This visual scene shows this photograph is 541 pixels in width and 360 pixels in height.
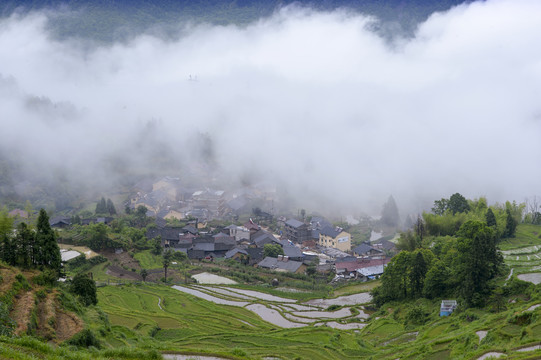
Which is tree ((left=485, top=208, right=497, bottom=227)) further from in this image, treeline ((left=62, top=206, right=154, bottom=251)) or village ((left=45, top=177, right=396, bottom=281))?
treeline ((left=62, top=206, right=154, bottom=251))

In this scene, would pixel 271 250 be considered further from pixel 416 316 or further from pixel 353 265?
pixel 416 316

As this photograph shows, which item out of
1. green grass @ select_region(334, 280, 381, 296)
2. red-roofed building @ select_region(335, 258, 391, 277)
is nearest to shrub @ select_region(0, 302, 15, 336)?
green grass @ select_region(334, 280, 381, 296)

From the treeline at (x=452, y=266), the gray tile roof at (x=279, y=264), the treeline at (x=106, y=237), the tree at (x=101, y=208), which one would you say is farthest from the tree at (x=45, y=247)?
the tree at (x=101, y=208)

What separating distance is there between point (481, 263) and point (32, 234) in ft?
79.0

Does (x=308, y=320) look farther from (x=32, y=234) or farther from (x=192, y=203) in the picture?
(x=192, y=203)

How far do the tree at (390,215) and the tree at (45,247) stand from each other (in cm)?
6080

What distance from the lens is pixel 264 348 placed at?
2292cm

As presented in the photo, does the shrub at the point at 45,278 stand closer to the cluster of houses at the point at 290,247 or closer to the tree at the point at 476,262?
the tree at the point at 476,262

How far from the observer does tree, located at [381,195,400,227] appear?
247 ft

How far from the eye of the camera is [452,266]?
29547mm

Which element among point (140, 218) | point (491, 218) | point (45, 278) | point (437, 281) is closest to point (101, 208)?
point (140, 218)

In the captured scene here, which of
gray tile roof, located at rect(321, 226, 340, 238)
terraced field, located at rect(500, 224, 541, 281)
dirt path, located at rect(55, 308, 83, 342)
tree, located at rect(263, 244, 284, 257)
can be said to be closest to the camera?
dirt path, located at rect(55, 308, 83, 342)

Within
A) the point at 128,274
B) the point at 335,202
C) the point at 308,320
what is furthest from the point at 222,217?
the point at 308,320

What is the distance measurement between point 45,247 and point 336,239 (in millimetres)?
46314
